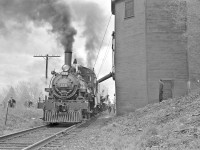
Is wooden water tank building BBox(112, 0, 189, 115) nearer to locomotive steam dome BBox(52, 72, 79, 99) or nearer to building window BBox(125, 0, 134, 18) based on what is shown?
building window BBox(125, 0, 134, 18)

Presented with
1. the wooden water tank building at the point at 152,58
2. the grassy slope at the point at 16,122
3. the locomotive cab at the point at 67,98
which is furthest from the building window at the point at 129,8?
the grassy slope at the point at 16,122

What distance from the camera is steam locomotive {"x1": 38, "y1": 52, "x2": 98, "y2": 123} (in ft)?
52.0

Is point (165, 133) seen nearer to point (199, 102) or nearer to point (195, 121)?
point (195, 121)

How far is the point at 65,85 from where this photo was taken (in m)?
17.3

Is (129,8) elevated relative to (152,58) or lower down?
elevated

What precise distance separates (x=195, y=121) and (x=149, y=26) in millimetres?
12240

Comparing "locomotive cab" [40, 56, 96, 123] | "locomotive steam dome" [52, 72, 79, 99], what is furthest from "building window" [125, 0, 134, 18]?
"locomotive steam dome" [52, 72, 79, 99]

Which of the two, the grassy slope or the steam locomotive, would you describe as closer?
the grassy slope

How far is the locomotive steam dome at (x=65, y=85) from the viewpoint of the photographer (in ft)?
56.3

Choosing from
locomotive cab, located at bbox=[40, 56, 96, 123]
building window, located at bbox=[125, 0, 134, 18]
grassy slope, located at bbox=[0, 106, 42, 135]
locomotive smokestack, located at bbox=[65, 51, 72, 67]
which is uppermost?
building window, located at bbox=[125, 0, 134, 18]

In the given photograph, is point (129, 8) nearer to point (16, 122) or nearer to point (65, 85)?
point (65, 85)

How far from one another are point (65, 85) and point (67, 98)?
0.86 meters

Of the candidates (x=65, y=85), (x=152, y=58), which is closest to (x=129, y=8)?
(x=152, y=58)

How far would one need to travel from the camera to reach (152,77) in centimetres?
1923
